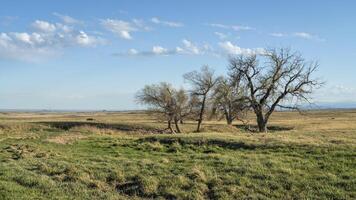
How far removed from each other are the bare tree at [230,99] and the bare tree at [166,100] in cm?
535

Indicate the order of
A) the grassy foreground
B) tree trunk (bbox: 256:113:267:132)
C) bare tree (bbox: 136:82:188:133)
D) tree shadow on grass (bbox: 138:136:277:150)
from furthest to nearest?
bare tree (bbox: 136:82:188:133)
tree trunk (bbox: 256:113:267:132)
tree shadow on grass (bbox: 138:136:277:150)
the grassy foreground

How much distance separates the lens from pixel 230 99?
61812 millimetres

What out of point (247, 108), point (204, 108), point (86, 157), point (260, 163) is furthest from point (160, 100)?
point (260, 163)

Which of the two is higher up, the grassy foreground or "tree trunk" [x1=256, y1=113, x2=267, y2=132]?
"tree trunk" [x1=256, y1=113, x2=267, y2=132]

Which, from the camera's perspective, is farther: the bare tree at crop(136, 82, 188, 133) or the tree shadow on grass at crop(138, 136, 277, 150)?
the bare tree at crop(136, 82, 188, 133)

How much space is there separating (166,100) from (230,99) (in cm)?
1439

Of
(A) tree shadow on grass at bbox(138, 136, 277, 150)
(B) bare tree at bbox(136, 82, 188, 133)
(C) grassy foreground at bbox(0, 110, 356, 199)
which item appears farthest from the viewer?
(B) bare tree at bbox(136, 82, 188, 133)

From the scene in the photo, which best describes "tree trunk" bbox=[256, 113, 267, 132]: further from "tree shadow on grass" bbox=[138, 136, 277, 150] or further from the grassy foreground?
the grassy foreground

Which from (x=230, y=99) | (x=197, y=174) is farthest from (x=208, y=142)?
(x=230, y=99)

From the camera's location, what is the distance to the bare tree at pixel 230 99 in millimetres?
50094

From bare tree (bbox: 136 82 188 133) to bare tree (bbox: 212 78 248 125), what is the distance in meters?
5.35

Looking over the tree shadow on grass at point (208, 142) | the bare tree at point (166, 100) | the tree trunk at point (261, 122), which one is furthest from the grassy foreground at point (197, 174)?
the bare tree at point (166, 100)

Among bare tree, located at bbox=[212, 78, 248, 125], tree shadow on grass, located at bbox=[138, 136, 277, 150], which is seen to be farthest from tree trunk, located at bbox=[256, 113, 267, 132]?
tree shadow on grass, located at bbox=[138, 136, 277, 150]

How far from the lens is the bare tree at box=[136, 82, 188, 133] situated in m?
71.6
